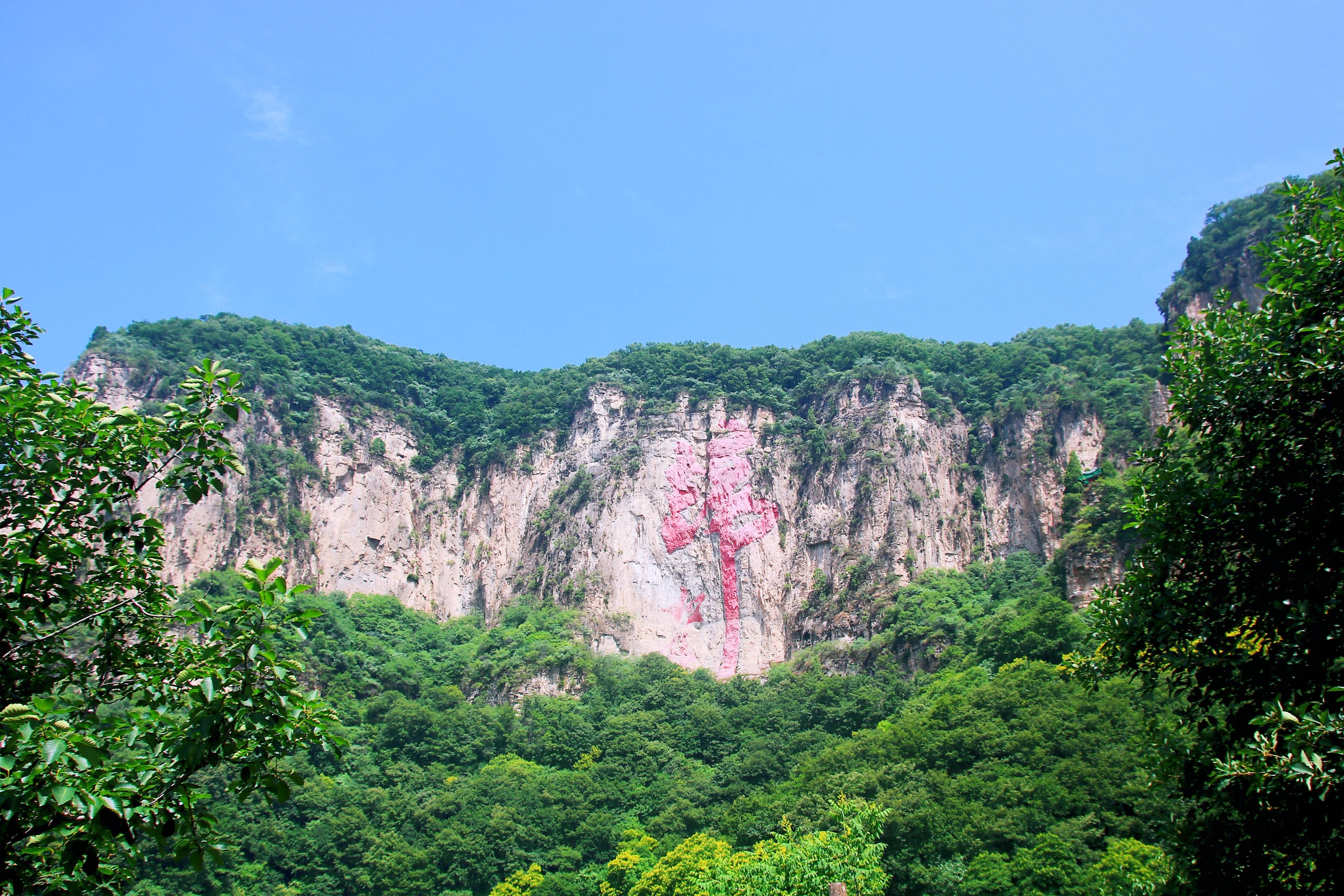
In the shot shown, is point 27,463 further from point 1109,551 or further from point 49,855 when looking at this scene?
point 1109,551

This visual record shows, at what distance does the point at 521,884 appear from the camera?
34438 millimetres

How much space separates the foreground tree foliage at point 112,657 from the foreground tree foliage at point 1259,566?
6309 millimetres

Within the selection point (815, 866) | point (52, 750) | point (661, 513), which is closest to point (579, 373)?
point (661, 513)

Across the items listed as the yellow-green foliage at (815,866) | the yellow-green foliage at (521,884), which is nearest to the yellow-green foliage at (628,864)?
the yellow-green foliage at (521,884)

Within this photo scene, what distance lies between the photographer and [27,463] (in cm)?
633

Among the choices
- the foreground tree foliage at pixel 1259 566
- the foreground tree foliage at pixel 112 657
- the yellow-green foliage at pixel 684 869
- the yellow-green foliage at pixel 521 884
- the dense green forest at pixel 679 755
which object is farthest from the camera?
the yellow-green foliage at pixel 521 884

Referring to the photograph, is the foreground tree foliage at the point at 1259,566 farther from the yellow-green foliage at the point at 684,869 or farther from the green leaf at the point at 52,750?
the yellow-green foliage at the point at 684,869

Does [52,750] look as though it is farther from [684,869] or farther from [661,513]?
[661,513]

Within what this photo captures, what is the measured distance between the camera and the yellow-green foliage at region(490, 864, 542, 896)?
33656 mm

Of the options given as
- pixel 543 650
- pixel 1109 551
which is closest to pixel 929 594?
pixel 1109 551

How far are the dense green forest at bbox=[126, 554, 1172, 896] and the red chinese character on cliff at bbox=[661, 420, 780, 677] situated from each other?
7533 mm

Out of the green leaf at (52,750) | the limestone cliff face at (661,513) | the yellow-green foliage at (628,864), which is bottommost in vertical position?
the yellow-green foliage at (628,864)

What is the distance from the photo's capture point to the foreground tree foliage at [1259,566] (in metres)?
6.80

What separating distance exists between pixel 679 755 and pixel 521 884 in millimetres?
10547
